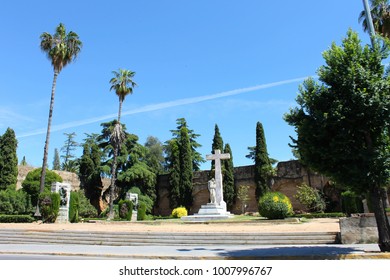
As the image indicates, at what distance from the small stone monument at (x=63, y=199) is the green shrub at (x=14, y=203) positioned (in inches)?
321

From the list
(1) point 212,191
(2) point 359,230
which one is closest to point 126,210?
(1) point 212,191

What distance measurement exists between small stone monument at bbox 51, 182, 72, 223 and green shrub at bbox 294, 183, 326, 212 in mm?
19085

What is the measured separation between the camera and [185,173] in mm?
37094

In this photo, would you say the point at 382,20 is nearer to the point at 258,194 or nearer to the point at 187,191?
the point at 258,194

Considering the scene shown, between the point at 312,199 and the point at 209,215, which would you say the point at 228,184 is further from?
the point at 209,215

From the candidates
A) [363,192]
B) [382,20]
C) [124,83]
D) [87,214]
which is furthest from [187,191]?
[363,192]

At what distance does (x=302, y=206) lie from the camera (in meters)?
31.9

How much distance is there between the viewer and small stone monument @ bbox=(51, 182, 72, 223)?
67.2 ft

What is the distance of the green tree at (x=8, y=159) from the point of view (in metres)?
31.6

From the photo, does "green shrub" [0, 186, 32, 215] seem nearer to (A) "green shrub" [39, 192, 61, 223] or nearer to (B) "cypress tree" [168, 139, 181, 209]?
(A) "green shrub" [39, 192, 61, 223]

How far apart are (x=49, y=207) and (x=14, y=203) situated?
9579 millimetres

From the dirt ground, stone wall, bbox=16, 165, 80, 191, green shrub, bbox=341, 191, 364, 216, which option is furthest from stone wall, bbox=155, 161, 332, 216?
the dirt ground

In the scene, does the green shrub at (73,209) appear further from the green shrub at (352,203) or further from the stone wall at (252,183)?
the stone wall at (252,183)
